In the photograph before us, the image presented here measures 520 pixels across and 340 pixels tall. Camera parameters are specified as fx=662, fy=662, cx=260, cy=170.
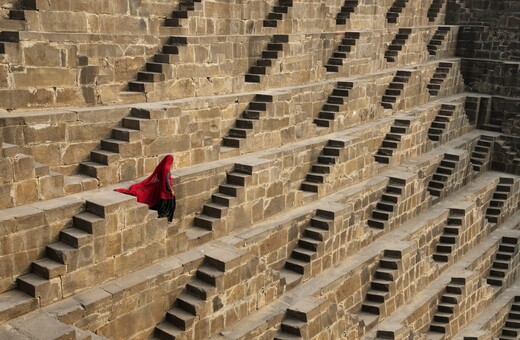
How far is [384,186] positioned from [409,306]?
311 cm

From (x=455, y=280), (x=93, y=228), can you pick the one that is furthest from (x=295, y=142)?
(x=93, y=228)

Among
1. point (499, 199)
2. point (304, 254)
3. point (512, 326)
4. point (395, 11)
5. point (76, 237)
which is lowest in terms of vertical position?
point (512, 326)

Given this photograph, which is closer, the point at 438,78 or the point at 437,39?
the point at 438,78

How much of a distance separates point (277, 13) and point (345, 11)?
345 centimetres

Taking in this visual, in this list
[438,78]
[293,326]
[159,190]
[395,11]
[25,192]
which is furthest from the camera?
[395,11]

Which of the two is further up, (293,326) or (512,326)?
(293,326)

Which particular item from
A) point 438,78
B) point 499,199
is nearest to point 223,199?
point 499,199

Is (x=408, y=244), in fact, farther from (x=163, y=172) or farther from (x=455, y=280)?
(x=163, y=172)

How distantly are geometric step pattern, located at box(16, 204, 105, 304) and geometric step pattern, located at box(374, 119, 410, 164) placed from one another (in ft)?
31.9

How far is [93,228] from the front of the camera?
9.35 meters

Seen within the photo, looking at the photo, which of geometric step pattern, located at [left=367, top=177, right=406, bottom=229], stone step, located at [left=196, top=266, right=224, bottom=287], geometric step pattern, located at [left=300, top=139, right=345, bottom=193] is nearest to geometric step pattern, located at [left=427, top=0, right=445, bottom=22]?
geometric step pattern, located at [left=367, top=177, right=406, bottom=229]

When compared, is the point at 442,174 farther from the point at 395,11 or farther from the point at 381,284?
the point at 395,11

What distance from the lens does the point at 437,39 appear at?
23391 mm

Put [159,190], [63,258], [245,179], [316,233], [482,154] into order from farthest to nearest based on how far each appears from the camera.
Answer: [482,154] → [316,233] → [245,179] → [159,190] → [63,258]
